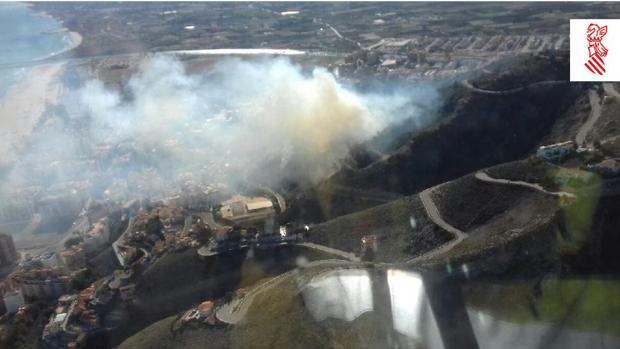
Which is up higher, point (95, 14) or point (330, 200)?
point (95, 14)

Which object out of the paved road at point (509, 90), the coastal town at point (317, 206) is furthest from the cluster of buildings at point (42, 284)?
the paved road at point (509, 90)

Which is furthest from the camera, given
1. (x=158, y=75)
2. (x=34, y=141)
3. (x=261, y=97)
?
(x=158, y=75)

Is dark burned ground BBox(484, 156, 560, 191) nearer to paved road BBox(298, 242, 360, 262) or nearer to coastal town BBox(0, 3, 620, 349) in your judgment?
coastal town BBox(0, 3, 620, 349)

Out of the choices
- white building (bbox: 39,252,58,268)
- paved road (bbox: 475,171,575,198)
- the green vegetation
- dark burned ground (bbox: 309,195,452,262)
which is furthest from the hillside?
the green vegetation

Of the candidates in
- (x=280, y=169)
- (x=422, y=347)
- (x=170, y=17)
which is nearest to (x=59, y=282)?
(x=280, y=169)

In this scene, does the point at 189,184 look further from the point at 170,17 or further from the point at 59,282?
the point at 170,17

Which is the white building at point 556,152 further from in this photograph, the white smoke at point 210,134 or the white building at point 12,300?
the white building at point 12,300

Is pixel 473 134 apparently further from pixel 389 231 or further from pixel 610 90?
pixel 389 231

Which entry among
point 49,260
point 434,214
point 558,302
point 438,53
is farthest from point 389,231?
point 438,53
